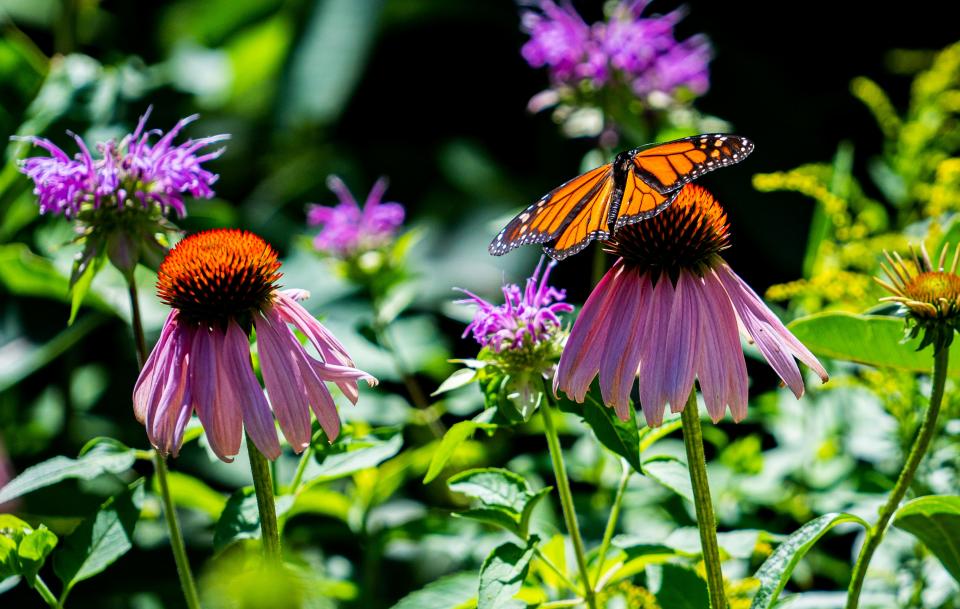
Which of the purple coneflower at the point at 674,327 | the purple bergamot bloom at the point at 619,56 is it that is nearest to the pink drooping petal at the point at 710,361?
the purple coneflower at the point at 674,327

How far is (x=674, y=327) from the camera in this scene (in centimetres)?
76

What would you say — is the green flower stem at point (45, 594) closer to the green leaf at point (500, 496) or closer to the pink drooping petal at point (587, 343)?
the green leaf at point (500, 496)

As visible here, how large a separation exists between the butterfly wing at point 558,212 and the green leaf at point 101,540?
1.39 feet

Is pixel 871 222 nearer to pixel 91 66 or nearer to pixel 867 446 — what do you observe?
pixel 867 446

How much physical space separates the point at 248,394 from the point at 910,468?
53 centimetres

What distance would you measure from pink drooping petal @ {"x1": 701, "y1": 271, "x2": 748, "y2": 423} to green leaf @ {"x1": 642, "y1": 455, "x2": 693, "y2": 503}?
13cm

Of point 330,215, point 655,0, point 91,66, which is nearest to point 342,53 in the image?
point 655,0

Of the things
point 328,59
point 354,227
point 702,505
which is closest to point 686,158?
point 702,505

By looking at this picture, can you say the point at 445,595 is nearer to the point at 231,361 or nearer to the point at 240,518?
the point at 240,518

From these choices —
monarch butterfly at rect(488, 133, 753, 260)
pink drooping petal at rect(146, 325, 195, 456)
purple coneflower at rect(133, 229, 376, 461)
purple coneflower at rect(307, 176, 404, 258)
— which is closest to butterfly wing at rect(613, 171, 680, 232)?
monarch butterfly at rect(488, 133, 753, 260)

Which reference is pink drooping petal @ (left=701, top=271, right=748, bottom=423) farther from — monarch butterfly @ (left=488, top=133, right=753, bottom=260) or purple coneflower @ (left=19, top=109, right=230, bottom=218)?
purple coneflower @ (left=19, top=109, right=230, bottom=218)

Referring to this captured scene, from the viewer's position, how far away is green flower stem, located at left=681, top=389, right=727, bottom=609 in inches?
29.5

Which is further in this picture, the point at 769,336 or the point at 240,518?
the point at 240,518

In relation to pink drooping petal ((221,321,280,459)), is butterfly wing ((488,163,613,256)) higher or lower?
higher
